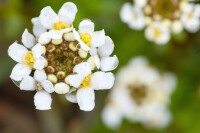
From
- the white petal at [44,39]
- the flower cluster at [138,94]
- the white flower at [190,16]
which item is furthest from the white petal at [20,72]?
the flower cluster at [138,94]

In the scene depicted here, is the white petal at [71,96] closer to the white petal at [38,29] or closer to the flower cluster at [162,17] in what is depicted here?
the white petal at [38,29]

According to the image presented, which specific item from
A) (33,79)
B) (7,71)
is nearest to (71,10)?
(33,79)

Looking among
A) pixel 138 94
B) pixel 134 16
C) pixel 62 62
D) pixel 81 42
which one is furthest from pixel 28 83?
pixel 138 94

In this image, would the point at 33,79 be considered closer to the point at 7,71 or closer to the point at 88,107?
the point at 88,107

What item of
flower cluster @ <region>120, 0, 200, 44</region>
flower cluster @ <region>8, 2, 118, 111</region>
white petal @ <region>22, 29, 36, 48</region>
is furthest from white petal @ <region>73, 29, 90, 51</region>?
flower cluster @ <region>120, 0, 200, 44</region>

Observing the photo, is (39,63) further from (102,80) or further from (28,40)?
(102,80)

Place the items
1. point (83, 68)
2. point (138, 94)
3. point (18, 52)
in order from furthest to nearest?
point (138, 94) < point (18, 52) < point (83, 68)
